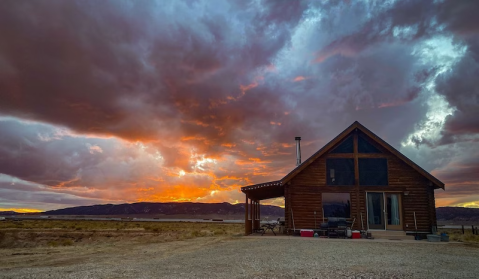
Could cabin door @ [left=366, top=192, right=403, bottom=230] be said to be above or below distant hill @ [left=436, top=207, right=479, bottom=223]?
above

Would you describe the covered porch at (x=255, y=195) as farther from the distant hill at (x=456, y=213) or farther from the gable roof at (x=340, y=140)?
the distant hill at (x=456, y=213)

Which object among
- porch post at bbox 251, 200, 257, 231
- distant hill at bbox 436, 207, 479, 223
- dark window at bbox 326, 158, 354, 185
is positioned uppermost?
dark window at bbox 326, 158, 354, 185

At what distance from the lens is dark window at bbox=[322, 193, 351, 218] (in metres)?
21.0

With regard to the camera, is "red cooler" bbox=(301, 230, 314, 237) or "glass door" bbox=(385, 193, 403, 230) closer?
"red cooler" bbox=(301, 230, 314, 237)

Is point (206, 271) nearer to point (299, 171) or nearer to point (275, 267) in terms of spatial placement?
point (275, 267)

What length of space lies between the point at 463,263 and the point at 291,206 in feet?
35.1

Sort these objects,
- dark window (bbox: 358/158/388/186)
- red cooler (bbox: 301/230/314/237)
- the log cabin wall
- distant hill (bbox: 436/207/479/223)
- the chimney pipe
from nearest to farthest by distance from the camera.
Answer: red cooler (bbox: 301/230/314/237) < the log cabin wall < dark window (bbox: 358/158/388/186) < the chimney pipe < distant hill (bbox: 436/207/479/223)

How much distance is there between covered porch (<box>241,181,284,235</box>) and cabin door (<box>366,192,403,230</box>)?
5398 mm

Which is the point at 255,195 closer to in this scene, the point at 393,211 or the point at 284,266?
the point at 393,211

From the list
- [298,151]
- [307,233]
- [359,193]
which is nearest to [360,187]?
[359,193]

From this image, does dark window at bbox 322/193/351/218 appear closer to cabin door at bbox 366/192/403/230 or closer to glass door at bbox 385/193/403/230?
cabin door at bbox 366/192/403/230

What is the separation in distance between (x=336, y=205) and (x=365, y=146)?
4008 mm

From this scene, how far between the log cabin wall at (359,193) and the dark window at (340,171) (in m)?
0.26

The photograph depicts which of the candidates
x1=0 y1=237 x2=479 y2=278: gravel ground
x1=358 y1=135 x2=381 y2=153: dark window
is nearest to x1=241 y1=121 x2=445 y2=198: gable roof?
x1=358 y1=135 x2=381 y2=153: dark window
